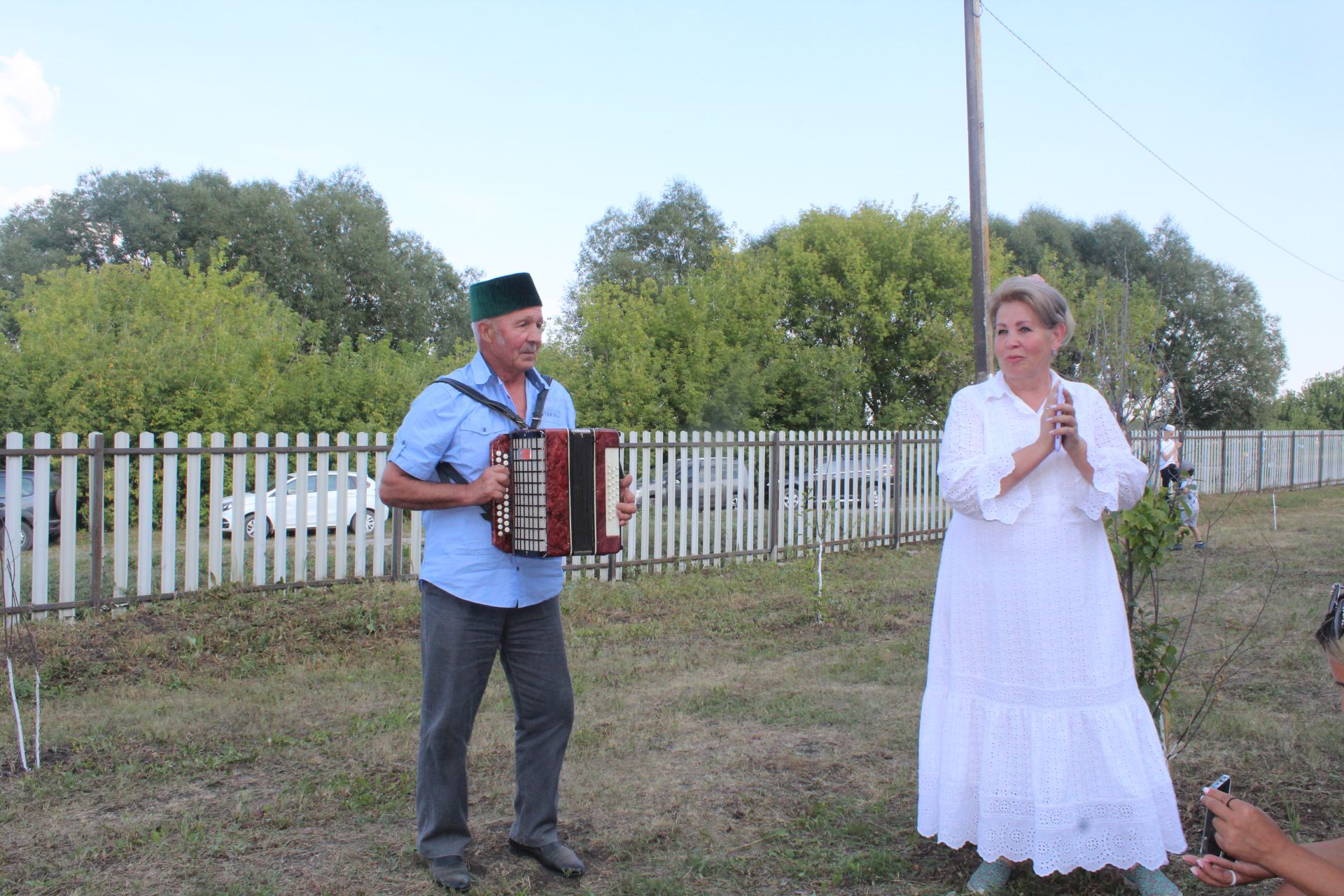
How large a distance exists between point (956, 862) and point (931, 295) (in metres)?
24.5

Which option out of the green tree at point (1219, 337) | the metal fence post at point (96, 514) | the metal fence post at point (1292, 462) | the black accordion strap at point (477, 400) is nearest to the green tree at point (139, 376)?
the metal fence post at point (96, 514)

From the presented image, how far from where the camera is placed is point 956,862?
11.1 ft

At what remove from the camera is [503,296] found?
3289mm

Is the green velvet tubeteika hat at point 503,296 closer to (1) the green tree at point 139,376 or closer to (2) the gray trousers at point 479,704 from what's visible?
(2) the gray trousers at point 479,704

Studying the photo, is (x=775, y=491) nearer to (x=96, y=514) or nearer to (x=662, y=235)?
(x=96, y=514)

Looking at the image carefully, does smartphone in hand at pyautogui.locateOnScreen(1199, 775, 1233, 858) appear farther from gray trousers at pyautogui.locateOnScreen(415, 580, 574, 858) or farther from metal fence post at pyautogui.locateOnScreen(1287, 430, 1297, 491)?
metal fence post at pyautogui.locateOnScreen(1287, 430, 1297, 491)

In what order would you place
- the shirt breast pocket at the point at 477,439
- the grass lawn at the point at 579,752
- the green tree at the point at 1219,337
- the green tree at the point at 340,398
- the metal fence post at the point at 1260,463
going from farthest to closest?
the green tree at the point at 1219,337 → the metal fence post at the point at 1260,463 → the green tree at the point at 340,398 → the grass lawn at the point at 579,752 → the shirt breast pocket at the point at 477,439

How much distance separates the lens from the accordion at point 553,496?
3.13 m

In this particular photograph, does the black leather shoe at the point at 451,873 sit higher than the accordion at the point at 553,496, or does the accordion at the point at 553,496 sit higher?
the accordion at the point at 553,496

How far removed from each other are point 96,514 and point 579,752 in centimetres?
465

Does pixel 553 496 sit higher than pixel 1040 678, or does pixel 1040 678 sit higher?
pixel 553 496

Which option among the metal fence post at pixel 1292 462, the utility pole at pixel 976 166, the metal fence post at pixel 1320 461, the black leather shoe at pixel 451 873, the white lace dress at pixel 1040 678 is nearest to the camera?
the white lace dress at pixel 1040 678

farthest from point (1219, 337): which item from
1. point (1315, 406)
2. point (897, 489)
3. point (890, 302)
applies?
point (897, 489)

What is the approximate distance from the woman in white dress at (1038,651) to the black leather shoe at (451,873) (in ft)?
4.90
